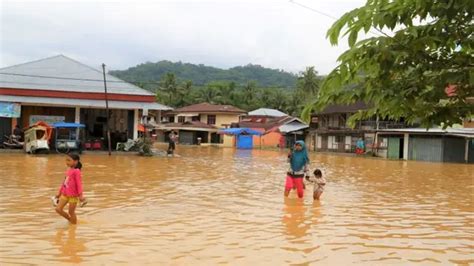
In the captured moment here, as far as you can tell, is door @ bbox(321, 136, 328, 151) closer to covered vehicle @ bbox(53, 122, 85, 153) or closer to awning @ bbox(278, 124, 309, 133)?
awning @ bbox(278, 124, 309, 133)

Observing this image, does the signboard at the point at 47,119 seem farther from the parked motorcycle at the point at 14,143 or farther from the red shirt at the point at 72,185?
the red shirt at the point at 72,185

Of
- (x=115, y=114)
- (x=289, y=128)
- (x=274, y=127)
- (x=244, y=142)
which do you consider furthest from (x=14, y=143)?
(x=274, y=127)

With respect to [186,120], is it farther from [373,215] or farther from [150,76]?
[373,215]

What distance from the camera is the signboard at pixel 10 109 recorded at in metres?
27.9

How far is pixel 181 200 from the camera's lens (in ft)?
40.1

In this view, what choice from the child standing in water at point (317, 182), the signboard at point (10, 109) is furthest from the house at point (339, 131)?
the child standing in water at point (317, 182)

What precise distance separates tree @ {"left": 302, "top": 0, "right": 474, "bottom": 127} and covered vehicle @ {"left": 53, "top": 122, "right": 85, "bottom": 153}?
26.2 meters

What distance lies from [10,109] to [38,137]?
8.84 feet

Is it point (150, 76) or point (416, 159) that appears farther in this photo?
point (150, 76)

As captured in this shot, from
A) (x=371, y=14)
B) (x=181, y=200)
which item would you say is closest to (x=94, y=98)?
(x=181, y=200)

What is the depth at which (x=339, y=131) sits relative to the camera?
174 ft

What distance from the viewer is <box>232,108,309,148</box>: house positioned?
62.8 metres

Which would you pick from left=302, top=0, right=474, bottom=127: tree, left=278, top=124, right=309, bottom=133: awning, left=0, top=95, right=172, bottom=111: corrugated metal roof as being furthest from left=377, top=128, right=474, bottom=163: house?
left=302, top=0, right=474, bottom=127: tree

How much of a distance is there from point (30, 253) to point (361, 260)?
4.46 metres
